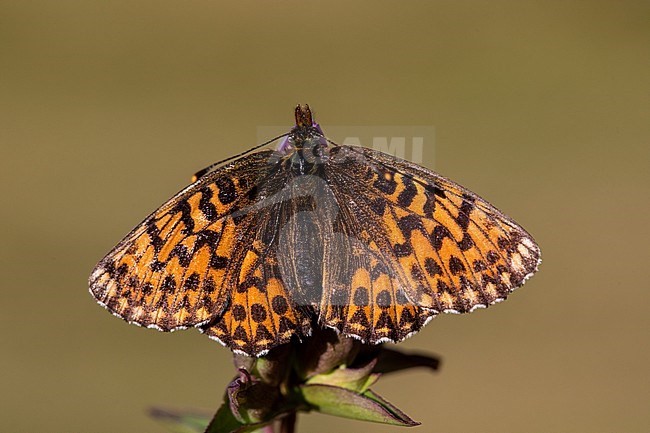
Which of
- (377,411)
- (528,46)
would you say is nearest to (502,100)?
(528,46)

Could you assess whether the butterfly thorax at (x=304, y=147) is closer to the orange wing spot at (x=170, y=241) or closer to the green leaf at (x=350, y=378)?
the orange wing spot at (x=170, y=241)

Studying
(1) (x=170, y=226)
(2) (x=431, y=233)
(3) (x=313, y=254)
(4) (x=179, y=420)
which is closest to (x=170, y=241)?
(1) (x=170, y=226)

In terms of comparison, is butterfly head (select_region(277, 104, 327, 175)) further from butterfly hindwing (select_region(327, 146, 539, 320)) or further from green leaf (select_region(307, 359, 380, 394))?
green leaf (select_region(307, 359, 380, 394))

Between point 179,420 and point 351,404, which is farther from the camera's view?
point 179,420

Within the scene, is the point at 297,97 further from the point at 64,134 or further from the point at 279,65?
the point at 64,134

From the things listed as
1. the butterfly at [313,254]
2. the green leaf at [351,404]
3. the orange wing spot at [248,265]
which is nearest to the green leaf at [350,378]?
the green leaf at [351,404]

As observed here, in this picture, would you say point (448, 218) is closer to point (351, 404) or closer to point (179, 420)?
point (351, 404)
